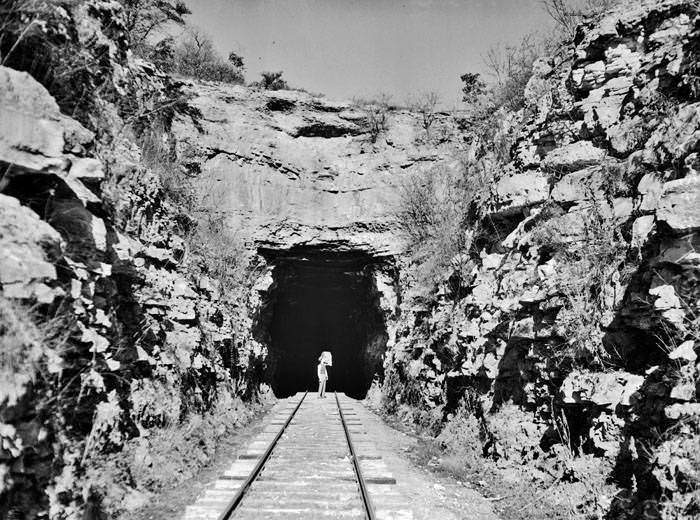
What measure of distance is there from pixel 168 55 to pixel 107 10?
35.3 feet

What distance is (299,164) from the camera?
1864 centimetres

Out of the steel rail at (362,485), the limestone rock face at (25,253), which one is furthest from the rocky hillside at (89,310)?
the steel rail at (362,485)

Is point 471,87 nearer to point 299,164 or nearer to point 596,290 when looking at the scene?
point 299,164

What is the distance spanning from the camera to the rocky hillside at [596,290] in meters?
4.83

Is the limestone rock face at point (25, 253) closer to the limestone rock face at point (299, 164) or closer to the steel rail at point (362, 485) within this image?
the steel rail at point (362, 485)

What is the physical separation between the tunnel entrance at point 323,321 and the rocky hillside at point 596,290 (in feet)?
27.1

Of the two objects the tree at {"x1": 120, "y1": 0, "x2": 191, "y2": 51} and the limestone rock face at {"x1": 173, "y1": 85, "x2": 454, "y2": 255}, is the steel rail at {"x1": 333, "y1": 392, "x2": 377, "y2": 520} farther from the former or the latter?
the tree at {"x1": 120, "y1": 0, "x2": 191, "y2": 51}

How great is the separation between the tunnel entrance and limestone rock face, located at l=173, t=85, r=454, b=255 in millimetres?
1147

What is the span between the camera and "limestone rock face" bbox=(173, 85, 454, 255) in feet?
57.1

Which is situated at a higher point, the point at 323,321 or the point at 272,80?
the point at 272,80

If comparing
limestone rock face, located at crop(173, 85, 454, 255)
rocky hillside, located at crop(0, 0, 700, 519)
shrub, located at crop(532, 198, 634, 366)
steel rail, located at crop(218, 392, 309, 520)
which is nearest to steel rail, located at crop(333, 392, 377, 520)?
steel rail, located at crop(218, 392, 309, 520)

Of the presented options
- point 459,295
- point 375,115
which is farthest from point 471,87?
point 459,295

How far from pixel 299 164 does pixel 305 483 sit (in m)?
13.6

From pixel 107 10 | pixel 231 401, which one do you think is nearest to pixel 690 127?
pixel 107 10
